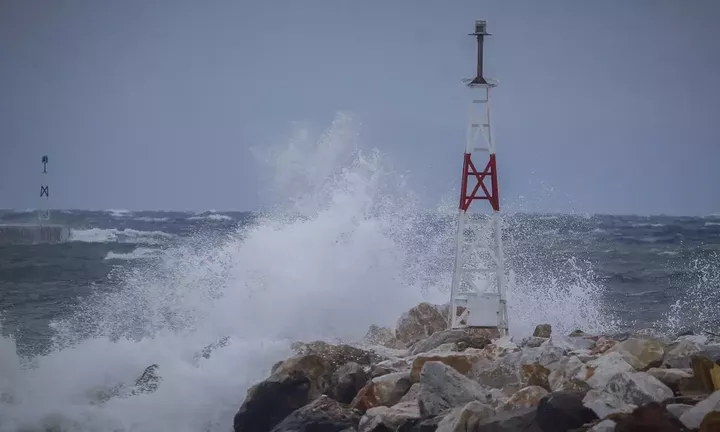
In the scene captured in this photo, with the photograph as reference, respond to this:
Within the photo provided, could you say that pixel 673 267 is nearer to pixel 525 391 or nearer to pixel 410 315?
pixel 410 315

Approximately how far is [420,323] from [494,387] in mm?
3581

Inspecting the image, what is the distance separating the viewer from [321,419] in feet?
27.5

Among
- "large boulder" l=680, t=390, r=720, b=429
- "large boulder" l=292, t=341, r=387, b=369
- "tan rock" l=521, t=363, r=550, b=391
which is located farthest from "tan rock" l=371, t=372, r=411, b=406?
"large boulder" l=680, t=390, r=720, b=429

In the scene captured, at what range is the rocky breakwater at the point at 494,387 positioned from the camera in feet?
23.1

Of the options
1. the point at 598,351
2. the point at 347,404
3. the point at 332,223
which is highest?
the point at 332,223

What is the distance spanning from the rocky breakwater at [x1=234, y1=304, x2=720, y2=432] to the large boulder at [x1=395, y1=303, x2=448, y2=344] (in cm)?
126

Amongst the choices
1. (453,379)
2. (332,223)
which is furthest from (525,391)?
(332,223)

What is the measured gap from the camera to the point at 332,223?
53.3ft

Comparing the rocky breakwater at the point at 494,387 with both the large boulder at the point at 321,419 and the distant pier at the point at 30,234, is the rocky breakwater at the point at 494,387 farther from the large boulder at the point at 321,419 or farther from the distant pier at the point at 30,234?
the distant pier at the point at 30,234

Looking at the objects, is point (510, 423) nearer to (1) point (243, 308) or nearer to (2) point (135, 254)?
(1) point (243, 308)

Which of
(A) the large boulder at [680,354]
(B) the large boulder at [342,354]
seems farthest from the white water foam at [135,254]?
(A) the large boulder at [680,354]

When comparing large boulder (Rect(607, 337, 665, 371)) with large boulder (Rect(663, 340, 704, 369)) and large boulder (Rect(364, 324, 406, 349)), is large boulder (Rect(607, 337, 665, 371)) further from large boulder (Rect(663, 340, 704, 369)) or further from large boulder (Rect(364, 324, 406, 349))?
large boulder (Rect(364, 324, 406, 349))

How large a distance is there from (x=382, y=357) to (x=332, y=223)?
20.2ft

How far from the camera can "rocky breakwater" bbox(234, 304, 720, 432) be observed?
7031 mm
